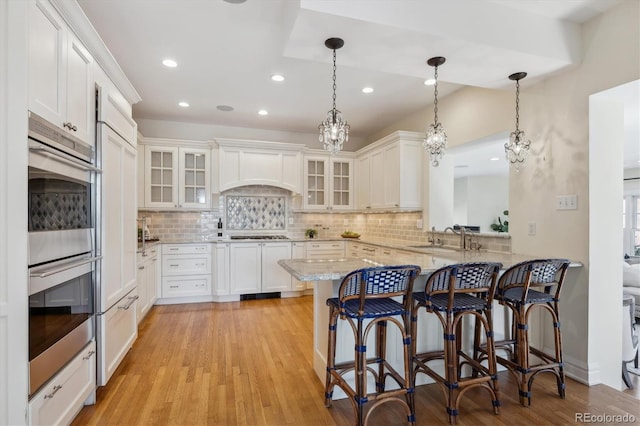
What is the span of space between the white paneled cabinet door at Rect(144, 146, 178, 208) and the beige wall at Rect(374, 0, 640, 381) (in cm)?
430

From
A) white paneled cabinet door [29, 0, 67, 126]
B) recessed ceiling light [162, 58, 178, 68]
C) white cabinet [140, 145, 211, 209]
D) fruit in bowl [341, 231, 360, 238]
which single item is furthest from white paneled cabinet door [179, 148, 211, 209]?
white paneled cabinet door [29, 0, 67, 126]

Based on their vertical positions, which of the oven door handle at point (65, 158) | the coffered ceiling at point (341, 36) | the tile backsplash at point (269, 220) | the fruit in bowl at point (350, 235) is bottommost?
the fruit in bowl at point (350, 235)

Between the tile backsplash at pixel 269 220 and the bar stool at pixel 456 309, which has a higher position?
the tile backsplash at pixel 269 220

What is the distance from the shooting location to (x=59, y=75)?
1.72m

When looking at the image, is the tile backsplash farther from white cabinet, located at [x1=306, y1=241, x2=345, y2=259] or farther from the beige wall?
the beige wall

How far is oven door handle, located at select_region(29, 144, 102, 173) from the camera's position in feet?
4.92

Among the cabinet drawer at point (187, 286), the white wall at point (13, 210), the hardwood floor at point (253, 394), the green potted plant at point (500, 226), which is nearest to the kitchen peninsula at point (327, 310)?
the hardwood floor at point (253, 394)

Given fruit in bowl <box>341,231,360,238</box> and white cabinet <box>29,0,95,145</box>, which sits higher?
white cabinet <box>29,0,95,145</box>

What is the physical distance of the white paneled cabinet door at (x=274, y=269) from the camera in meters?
4.88

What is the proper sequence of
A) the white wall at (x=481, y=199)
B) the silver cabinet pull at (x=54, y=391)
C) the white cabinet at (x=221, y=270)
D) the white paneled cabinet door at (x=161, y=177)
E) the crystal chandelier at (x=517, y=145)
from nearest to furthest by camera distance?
1. the silver cabinet pull at (x=54, y=391)
2. the crystal chandelier at (x=517, y=145)
3. the white cabinet at (x=221, y=270)
4. the white paneled cabinet door at (x=161, y=177)
5. the white wall at (x=481, y=199)

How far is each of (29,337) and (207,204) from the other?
12.0 ft

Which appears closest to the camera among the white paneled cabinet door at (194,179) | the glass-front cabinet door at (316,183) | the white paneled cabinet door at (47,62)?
the white paneled cabinet door at (47,62)

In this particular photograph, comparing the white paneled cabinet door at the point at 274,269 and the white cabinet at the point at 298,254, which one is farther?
the white cabinet at the point at 298,254

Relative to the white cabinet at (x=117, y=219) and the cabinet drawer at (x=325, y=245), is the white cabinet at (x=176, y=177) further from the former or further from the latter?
the white cabinet at (x=117, y=219)
